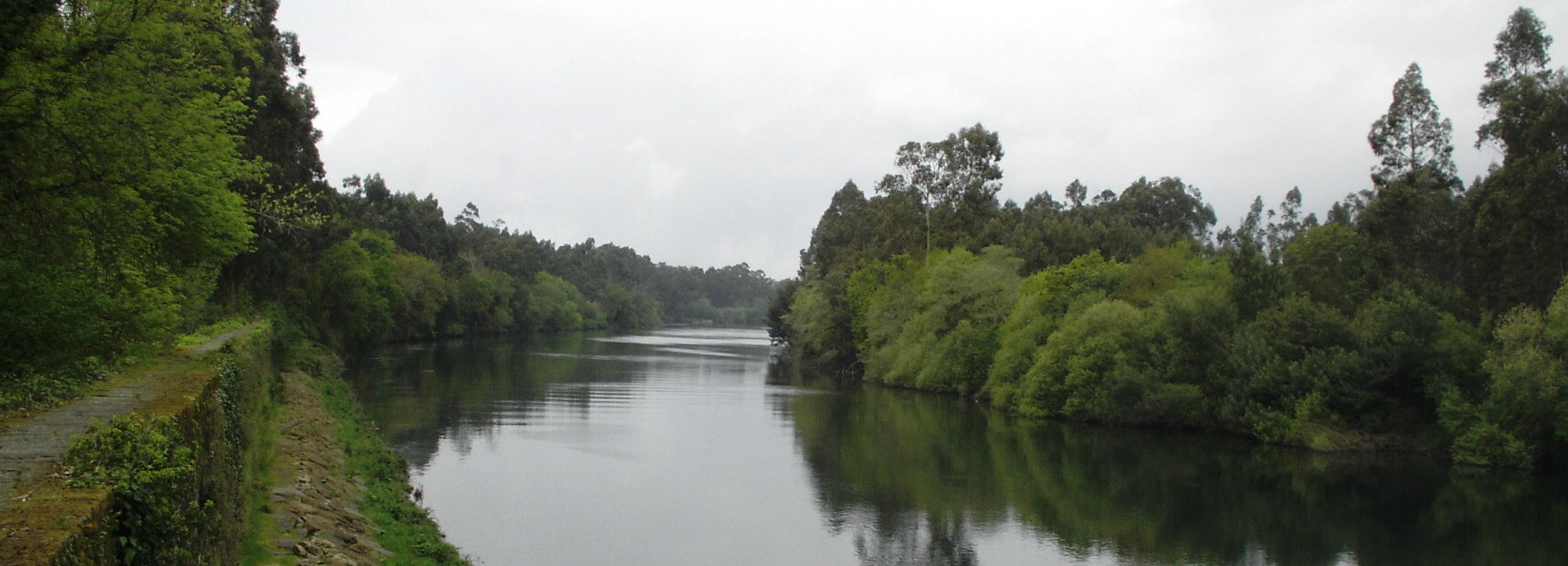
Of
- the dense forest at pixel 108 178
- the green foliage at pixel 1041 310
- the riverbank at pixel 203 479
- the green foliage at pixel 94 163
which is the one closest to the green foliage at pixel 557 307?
the green foliage at pixel 1041 310

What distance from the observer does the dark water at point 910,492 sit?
22.3m

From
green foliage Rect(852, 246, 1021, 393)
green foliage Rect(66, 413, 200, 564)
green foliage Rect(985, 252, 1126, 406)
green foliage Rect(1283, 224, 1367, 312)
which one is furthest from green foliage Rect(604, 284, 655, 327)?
green foliage Rect(66, 413, 200, 564)

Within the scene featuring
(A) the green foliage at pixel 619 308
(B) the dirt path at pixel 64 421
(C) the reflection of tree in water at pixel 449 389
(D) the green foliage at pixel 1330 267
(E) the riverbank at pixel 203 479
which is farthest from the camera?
(A) the green foliage at pixel 619 308

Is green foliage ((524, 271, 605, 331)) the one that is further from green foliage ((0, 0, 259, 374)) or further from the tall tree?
green foliage ((0, 0, 259, 374))

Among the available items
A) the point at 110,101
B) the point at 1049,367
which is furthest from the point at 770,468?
the point at 110,101

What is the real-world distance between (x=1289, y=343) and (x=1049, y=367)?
398 inches

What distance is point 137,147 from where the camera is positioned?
1371 centimetres

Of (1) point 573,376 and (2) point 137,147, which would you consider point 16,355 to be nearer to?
(2) point 137,147

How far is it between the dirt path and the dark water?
6686 millimetres

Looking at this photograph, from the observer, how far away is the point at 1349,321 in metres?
40.1

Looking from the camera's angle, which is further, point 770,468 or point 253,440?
point 770,468

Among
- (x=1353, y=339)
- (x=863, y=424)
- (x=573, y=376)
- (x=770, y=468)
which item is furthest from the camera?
(x=573, y=376)

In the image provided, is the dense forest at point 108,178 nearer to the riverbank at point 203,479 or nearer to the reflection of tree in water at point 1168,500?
the riverbank at point 203,479

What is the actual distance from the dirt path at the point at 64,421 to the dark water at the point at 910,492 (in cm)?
669
